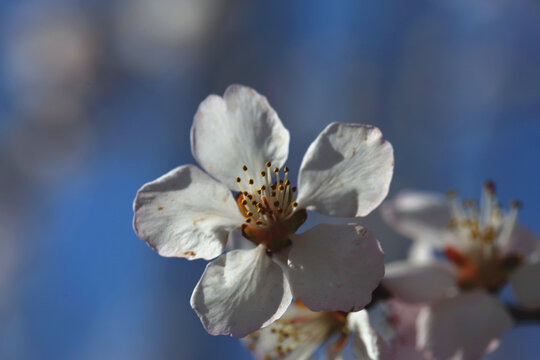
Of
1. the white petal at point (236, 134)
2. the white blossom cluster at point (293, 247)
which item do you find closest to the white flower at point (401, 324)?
the white blossom cluster at point (293, 247)

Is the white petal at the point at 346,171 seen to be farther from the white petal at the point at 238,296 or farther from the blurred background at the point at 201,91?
the blurred background at the point at 201,91

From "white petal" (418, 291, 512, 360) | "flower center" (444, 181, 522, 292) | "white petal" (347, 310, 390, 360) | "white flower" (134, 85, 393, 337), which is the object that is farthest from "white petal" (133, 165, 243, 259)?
"flower center" (444, 181, 522, 292)

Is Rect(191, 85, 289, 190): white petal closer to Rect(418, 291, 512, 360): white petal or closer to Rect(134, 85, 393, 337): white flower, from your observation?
Rect(134, 85, 393, 337): white flower

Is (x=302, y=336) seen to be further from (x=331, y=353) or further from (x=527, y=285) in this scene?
(x=527, y=285)

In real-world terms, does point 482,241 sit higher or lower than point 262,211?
lower

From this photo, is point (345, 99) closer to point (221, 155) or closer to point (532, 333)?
point (532, 333)

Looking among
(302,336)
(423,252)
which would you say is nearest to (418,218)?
(423,252)

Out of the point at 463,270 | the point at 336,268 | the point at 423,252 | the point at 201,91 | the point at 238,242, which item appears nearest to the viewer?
the point at 336,268
